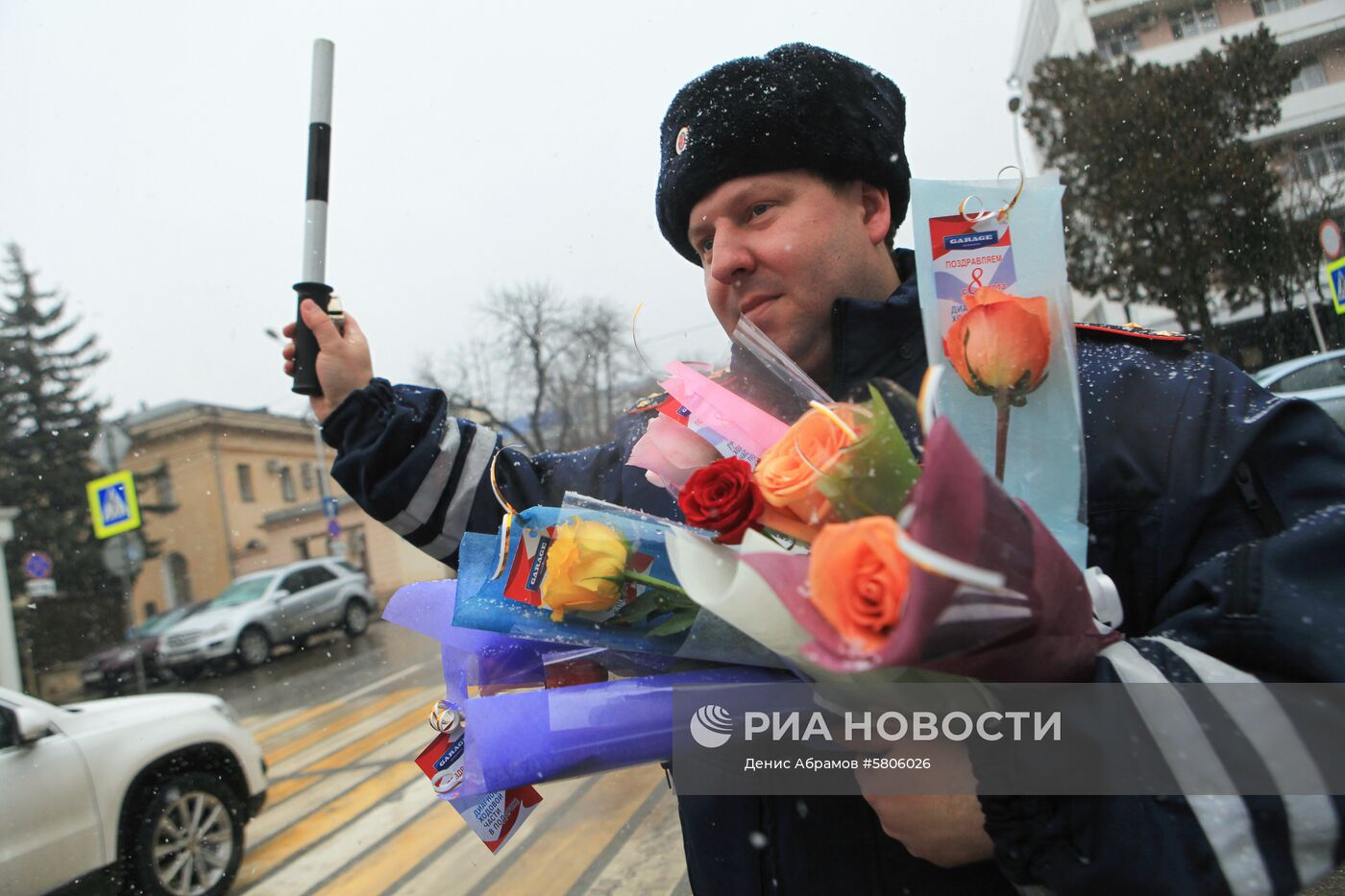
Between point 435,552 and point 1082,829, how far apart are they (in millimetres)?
1066

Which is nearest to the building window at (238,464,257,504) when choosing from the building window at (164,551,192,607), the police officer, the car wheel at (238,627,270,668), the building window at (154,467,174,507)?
the building window at (154,467,174,507)

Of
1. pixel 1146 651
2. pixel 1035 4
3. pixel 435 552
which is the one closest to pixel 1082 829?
pixel 1146 651

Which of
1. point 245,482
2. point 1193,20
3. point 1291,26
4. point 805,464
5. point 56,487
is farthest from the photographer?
A: point 245,482

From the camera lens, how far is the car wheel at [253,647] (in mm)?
14164

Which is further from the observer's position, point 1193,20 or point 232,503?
point 232,503

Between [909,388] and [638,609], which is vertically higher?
[909,388]

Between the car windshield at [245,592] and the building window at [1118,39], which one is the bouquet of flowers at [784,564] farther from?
the building window at [1118,39]

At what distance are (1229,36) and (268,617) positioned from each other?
651 inches

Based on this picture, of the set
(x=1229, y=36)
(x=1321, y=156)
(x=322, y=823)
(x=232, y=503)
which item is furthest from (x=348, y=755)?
(x=232, y=503)

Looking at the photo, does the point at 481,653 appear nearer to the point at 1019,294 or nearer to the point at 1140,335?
the point at 1019,294

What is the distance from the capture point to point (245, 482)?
1210 inches

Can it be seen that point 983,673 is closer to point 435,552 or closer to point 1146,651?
point 1146,651

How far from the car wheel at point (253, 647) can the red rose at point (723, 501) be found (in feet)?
50.4

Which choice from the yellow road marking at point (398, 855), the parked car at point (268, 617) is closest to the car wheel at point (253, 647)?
the parked car at point (268, 617)
